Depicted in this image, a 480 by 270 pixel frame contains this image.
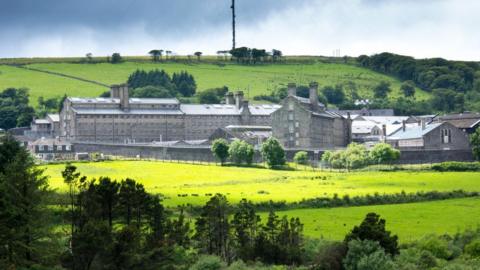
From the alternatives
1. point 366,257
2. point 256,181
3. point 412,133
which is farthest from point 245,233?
point 412,133

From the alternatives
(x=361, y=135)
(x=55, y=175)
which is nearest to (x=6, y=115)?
(x=361, y=135)

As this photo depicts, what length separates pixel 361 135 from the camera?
149875 mm

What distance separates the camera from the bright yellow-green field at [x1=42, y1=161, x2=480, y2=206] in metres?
79.5

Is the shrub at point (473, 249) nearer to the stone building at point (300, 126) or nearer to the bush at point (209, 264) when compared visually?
the bush at point (209, 264)

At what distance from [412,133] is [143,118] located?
42554 millimetres

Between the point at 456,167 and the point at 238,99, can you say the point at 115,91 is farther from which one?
the point at 456,167

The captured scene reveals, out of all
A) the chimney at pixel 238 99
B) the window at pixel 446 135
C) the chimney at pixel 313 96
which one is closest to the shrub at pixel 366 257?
the window at pixel 446 135

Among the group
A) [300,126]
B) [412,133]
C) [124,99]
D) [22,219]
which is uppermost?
[124,99]

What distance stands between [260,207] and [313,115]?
64.3 metres

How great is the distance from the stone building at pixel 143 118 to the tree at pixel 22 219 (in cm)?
9764

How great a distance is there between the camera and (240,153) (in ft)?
376

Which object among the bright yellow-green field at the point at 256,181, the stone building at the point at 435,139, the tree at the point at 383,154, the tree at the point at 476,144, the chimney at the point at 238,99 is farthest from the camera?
the chimney at the point at 238,99

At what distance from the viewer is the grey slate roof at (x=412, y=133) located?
124 m

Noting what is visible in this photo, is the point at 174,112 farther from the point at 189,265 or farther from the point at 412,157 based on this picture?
the point at 189,265
